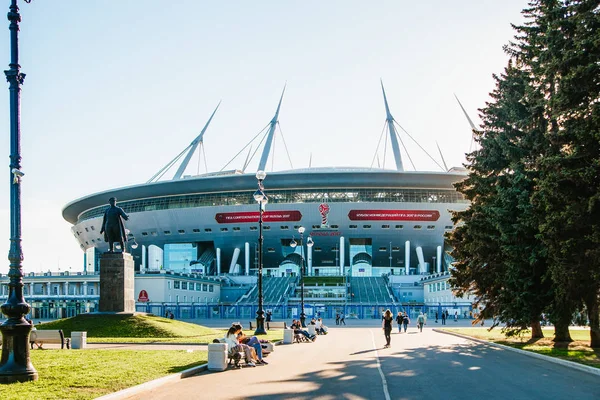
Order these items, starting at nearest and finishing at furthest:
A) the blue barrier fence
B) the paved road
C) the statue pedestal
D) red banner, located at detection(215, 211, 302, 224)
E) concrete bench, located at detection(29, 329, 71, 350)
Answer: the paved road → concrete bench, located at detection(29, 329, 71, 350) → the statue pedestal → the blue barrier fence → red banner, located at detection(215, 211, 302, 224)

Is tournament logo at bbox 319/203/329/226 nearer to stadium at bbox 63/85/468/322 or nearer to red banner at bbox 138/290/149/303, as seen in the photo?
stadium at bbox 63/85/468/322

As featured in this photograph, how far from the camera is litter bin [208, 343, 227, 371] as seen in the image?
55.0 feet

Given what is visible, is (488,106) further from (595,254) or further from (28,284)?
(28,284)

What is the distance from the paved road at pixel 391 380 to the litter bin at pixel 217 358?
0.88ft

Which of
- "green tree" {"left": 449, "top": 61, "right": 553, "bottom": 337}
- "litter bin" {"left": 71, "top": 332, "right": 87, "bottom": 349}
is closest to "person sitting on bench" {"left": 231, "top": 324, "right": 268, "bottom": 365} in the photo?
"litter bin" {"left": 71, "top": 332, "right": 87, "bottom": 349}

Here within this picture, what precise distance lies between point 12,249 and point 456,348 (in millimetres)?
18190

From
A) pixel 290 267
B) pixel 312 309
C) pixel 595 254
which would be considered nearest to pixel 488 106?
pixel 595 254

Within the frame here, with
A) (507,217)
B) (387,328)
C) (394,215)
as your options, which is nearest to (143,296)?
(394,215)

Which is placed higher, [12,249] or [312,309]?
[12,249]

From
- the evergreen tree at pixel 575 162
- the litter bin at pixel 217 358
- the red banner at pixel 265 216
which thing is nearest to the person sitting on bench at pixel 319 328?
the evergreen tree at pixel 575 162

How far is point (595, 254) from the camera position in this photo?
795 inches

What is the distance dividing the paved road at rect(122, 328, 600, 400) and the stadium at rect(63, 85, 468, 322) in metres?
67.3

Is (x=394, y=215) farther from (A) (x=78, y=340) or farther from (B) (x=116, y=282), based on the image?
(A) (x=78, y=340)

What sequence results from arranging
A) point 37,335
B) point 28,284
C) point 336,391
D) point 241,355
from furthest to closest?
point 28,284 → point 37,335 → point 241,355 → point 336,391
